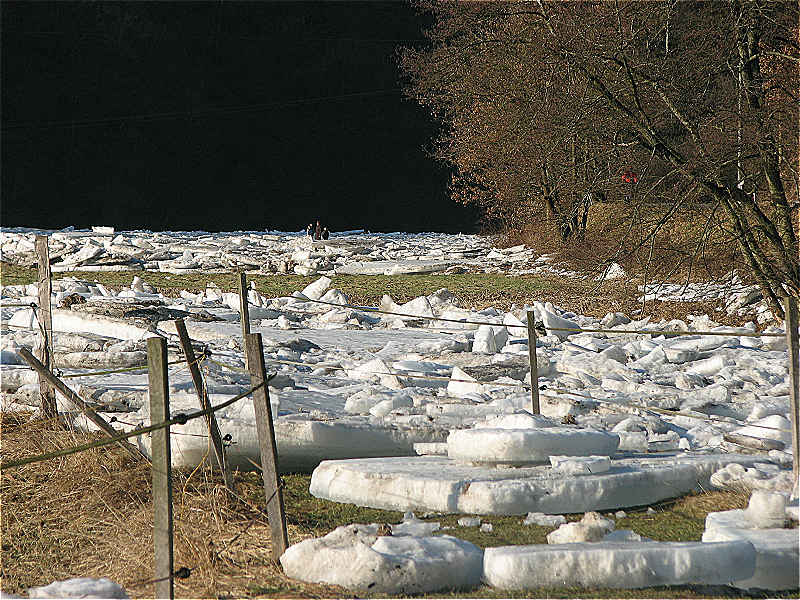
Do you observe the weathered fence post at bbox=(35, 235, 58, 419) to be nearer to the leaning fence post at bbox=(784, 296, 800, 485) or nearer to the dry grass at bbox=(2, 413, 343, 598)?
the dry grass at bbox=(2, 413, 343, 598)

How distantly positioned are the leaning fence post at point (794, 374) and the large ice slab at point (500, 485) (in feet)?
2.21

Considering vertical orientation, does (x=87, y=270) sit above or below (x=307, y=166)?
below

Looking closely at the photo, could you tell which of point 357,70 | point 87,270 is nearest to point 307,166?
point 357,70

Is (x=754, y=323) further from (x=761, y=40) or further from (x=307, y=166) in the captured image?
(x=307, y=166)

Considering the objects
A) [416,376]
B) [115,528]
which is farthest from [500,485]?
[416,376]

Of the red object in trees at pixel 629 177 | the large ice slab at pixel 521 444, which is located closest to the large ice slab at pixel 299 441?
the large ice slab at pixel 521 444

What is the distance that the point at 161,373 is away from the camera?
3.65m

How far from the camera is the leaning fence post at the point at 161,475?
3.57 m

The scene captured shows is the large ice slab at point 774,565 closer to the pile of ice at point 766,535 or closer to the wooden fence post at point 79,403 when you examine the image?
the pile of ice at point 766,535

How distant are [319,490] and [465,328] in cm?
587

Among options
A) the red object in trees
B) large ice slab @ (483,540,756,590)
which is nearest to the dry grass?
→ large ice slab @ (483,540,756,590)

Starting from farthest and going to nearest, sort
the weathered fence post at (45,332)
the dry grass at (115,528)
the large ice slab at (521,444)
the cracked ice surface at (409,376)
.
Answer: the weathered fence post at (45,332), the cracked ice surface at (409,376), the large ice slab at (521,444), the dry grass at (115,528)

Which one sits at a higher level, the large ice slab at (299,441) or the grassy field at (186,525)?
the large ice slab at (299,441)

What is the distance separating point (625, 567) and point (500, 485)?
3.74 feet
